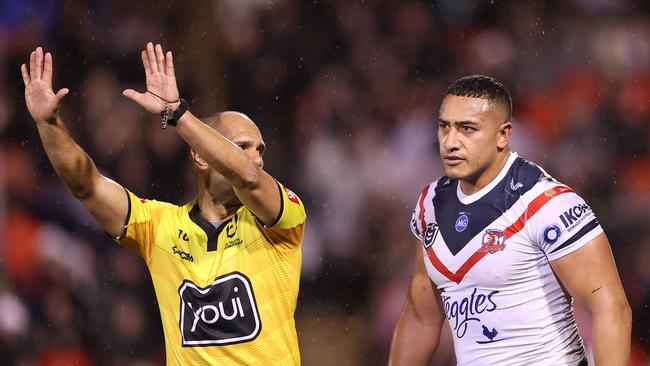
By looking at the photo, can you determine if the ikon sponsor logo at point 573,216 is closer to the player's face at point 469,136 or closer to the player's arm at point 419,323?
the player's face at point 469,136

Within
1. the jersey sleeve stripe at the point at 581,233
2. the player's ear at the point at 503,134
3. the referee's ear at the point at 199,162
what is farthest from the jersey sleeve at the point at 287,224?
the jersey sleeve stripe at the point at 581,233

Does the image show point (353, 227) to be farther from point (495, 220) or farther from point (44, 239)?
point (495, 220)

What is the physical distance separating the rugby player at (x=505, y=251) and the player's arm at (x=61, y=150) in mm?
980

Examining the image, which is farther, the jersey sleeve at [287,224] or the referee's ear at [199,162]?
the referee's ear at [199,162]

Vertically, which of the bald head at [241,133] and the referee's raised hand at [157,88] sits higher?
the referee's raised hand at [157,88]

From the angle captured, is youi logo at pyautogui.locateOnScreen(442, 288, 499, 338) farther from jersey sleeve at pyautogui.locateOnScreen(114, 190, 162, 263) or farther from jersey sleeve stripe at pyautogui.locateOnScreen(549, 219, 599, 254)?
jersey sleeve at pyautogui.locateOnScreen(114, 190, 162, 263)

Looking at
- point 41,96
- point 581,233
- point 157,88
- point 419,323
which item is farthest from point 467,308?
point 41,96

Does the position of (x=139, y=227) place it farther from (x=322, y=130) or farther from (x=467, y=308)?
(x=322, y=130)

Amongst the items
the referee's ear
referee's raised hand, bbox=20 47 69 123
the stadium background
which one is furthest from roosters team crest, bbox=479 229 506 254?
the stadium background

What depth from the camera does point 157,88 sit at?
109 inches

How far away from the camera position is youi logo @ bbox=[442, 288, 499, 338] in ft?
9.13

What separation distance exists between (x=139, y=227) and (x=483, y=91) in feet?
3.66

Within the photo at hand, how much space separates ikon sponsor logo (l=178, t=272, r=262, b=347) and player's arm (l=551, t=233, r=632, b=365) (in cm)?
88

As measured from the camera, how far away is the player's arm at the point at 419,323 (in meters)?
3.07
